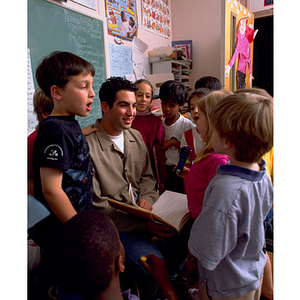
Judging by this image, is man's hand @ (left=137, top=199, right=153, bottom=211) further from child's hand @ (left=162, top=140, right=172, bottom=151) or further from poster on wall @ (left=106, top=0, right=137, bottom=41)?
poster on wall @ (left=106, top=0, right=137, bottom=41)

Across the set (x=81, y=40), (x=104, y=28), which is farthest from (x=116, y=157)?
(x=104, y=28)

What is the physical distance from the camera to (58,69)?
75 centimetres

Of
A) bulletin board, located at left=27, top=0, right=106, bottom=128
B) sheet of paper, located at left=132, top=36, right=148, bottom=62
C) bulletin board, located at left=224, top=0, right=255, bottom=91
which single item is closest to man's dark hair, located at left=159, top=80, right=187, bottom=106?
bulletin board, located at left=224, top=0, right=255, bottom=91

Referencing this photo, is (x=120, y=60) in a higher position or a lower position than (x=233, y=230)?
higher

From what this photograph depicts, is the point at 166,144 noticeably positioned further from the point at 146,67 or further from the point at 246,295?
the point at 146,67

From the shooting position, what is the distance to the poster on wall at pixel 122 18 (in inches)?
94.7

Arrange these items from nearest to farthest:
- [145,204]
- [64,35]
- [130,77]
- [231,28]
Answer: [145,204] < [64,35] < [231,28] < [130,77]

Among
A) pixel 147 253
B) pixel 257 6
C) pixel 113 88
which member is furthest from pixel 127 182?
pixel 257 6

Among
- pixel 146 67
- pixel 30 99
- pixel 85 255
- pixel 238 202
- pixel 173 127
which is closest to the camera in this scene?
pixel 85 255

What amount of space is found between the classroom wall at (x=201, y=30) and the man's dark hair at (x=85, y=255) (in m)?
3.38

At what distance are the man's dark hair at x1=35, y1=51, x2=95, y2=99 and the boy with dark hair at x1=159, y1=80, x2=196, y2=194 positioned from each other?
3.32 ft

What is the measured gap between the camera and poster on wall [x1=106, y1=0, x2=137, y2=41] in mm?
2406

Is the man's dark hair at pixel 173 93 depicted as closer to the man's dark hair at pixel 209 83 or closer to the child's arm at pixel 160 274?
the man's dark hair at pixel 209 83

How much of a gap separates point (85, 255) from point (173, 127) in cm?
143
